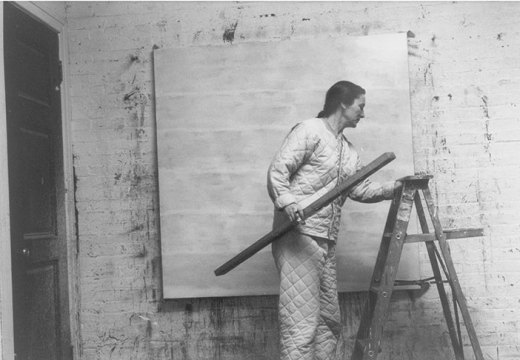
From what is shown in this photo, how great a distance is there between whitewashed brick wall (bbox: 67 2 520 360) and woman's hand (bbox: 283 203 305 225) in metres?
1.06

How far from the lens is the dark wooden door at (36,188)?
2.80 m

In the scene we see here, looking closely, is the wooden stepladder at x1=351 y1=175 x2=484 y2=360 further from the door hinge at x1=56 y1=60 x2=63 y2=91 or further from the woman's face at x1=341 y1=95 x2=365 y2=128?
the door hinge at x1=56 y1=60 x2=63 y2=91

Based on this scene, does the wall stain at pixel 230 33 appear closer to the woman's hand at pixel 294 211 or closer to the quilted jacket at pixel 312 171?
the quilted jacket at pixel 312 171

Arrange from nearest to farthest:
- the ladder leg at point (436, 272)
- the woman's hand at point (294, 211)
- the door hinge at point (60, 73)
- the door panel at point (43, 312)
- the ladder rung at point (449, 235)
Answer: the woman's hand at point (294, 211), the ladder rung at point (449, 235), the ladder leg at point (436, 272), the door panel at point (43, 312), the door hinge at point (60, 73)

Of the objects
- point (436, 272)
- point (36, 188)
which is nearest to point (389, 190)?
point (436, 272)

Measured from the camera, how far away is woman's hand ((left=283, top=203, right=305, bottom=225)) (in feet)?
8.19

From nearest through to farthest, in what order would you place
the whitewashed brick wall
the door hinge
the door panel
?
the door panel, the whitewashed brick wall, the door hinge

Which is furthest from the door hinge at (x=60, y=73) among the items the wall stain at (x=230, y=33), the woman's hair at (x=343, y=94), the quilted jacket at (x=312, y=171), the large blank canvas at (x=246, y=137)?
the woman's hair at (x=343, y=94)

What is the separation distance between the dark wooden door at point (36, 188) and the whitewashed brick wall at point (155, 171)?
0.56 ft

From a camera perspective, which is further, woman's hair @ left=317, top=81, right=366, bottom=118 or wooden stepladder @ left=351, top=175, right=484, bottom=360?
woman's hair @ left=317, top=81, right=366, bottom=118

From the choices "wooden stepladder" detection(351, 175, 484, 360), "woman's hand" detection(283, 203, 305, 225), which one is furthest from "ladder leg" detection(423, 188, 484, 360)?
"woman's hand" detection(283, 203, 305, 225)

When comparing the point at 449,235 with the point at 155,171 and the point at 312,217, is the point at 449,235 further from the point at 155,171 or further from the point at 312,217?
the point at 155,171

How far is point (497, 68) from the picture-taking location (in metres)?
3.32

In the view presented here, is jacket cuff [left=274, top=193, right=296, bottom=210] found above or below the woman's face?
below
